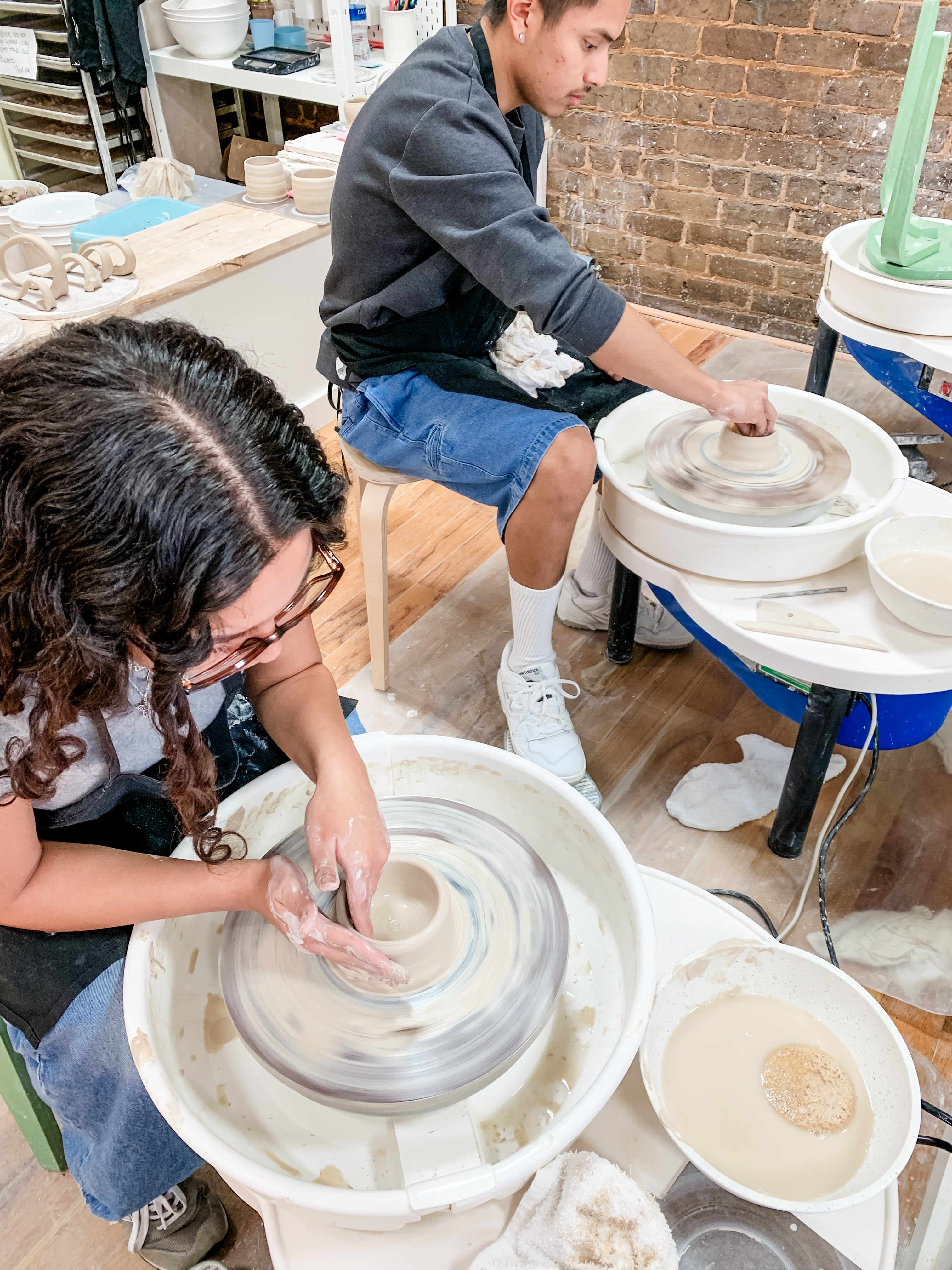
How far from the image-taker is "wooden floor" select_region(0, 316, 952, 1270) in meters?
1.17

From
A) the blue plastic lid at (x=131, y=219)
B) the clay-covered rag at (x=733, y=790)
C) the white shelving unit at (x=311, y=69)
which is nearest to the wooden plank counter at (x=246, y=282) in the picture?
the blue plastic lid at (x=131, y=219)

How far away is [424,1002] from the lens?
0.92 meters

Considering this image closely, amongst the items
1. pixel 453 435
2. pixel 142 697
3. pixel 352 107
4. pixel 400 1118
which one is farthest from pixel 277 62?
pixel 400 1118

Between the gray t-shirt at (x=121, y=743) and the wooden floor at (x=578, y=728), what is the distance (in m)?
0.60

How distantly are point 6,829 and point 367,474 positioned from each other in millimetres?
1072

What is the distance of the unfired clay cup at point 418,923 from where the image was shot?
930mm

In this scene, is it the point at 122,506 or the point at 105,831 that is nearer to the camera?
the point at 122,506

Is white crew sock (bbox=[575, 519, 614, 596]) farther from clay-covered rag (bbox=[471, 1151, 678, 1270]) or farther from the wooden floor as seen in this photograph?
clay-covered rag (bbox=[471, 1151, 678, 1270])

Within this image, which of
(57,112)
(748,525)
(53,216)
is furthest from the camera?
(57,112)

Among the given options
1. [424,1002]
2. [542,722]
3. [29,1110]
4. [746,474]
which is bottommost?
[542,722]

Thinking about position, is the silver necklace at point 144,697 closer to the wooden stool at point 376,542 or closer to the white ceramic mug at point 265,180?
the wooden stool at point 376,542

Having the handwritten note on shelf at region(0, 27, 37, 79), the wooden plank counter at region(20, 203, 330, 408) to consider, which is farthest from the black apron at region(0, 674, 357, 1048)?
the handwritten note on shelf at region(0, 27, 37, 79)

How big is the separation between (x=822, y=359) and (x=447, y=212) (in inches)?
51.2

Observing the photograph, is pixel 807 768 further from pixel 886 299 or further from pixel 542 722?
pixel 886 299
